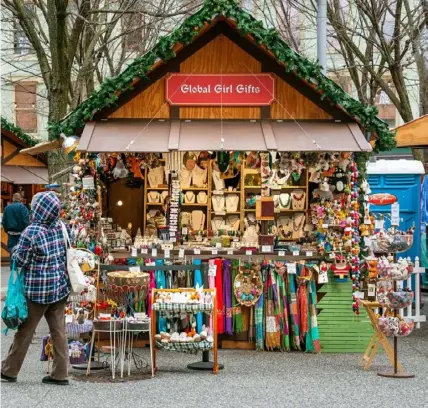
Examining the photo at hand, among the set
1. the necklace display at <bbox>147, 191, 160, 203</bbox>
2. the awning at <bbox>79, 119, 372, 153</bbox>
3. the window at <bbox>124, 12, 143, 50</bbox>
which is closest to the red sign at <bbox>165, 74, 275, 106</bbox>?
the awning at <bbox>79, 119, 372, 153</bbox>

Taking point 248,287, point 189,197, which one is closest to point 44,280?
point 248,287

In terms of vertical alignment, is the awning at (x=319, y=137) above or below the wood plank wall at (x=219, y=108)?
below

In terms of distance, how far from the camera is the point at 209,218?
16750 mm

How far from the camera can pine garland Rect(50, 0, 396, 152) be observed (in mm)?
12445

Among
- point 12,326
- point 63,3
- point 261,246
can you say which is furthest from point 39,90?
point 12,326

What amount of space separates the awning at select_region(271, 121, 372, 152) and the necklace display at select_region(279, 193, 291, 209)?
3.56 meters

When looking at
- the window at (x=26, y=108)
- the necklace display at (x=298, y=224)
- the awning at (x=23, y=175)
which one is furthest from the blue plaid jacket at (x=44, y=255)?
the window at (x=26, y=108)

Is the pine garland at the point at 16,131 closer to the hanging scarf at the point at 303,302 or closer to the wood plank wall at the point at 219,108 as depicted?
the wood plank wall at the point at 219,108

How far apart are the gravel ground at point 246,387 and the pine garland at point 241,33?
10.5 feet

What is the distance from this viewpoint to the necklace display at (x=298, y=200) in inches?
639

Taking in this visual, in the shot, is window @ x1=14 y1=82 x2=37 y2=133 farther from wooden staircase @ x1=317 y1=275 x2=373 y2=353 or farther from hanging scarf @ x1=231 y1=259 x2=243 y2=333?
wooden staircase @ x1=317 y1=275 x2=373 y2=353

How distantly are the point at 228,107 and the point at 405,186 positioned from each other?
596cm

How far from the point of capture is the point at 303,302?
40.8 ft

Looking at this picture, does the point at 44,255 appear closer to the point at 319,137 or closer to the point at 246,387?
the point at 246,387
